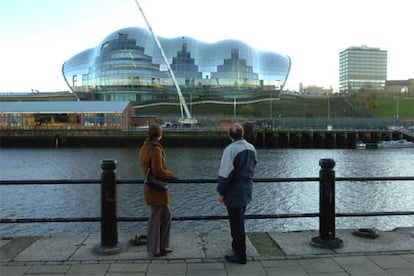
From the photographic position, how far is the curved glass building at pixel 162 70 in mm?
114812

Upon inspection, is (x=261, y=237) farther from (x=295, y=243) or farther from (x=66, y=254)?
(x=66, y=254)

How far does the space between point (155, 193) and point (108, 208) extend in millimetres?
731

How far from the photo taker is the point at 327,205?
5.75 m

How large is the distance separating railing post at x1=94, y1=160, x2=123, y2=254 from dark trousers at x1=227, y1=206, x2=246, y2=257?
4.90ft

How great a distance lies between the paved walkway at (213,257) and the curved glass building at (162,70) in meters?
112

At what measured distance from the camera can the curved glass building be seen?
114812mm

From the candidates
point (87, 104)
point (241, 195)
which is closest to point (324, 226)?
point (241, 195)

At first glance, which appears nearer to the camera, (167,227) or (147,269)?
(147,269)

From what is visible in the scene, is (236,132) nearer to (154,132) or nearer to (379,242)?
(154,132)

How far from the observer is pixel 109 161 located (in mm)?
5500

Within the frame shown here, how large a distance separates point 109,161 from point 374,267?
3.44m

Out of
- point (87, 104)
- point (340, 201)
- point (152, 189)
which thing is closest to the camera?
point (152, 189)

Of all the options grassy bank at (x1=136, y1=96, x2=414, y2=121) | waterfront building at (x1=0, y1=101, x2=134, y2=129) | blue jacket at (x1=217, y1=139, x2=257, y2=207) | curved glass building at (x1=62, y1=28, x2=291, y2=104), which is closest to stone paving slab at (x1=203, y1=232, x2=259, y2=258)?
blue jacket at (x1=217, y1=139, x2=257, y2=207)

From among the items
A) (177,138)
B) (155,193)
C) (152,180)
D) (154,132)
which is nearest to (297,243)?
(155,193)
